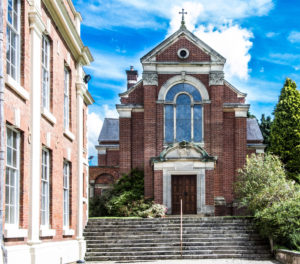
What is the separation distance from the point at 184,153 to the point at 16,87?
18.9 metres

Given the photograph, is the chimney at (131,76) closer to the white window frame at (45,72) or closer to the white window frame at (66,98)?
the white window frame at (66,98)

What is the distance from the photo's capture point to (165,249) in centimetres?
2191

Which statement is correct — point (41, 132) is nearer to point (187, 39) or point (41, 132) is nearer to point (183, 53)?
point (183, 53)

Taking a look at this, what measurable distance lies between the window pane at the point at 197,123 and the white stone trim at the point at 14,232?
20098mm

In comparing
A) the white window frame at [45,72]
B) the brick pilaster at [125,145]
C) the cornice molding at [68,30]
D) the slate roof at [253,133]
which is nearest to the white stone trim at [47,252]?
the white window frame at [45,72]

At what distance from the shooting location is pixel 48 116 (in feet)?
50.0

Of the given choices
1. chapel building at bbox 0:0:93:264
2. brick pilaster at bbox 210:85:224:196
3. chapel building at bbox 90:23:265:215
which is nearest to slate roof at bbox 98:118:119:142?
chapel building at bbox 90:23:265:215

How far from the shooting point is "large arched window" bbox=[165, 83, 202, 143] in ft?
105

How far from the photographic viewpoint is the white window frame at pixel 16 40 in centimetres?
1207

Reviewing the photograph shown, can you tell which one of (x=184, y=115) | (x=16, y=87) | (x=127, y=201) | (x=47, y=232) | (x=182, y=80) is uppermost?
(x=182, y=80)

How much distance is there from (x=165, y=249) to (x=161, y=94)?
12.3 meters

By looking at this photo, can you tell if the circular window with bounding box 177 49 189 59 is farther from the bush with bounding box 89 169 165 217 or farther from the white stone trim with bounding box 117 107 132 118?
the bush with bounding box 89 169 165 217

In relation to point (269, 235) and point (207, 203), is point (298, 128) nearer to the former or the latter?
point (207, 203)

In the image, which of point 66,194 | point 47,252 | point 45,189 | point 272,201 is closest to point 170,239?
point 272,201
